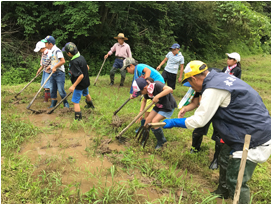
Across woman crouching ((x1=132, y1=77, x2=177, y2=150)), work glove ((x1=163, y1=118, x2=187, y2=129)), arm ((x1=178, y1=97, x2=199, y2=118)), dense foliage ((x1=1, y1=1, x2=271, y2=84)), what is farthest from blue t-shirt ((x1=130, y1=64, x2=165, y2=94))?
dense foliage ((x1=1, y1=1, x2=271, y2=84))

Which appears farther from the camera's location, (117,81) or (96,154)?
(117,81)

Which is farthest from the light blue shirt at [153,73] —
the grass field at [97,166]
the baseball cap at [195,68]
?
the baseball cap at [195,68]

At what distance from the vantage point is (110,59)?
490 inches

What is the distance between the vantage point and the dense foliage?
9.36 meters

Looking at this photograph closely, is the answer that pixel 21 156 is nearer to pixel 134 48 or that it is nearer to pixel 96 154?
pixel 96 154

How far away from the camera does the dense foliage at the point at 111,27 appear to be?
936 cm

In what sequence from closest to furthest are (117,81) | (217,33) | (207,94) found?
(207,94), (117,81), (217,33)

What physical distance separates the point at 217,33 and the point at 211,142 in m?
13.4

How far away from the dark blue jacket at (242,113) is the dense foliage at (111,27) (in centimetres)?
498

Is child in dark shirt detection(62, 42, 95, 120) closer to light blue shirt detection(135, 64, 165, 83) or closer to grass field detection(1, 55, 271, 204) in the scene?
grass field detection(1, 55, 271, 204)

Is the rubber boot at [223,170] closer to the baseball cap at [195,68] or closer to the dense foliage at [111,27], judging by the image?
the baseball cap at [195,68]

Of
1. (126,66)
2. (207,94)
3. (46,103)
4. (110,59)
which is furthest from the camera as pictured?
(110,59)

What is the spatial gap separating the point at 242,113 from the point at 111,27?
36.3 ft

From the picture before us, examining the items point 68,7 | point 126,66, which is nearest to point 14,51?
point 68,7
